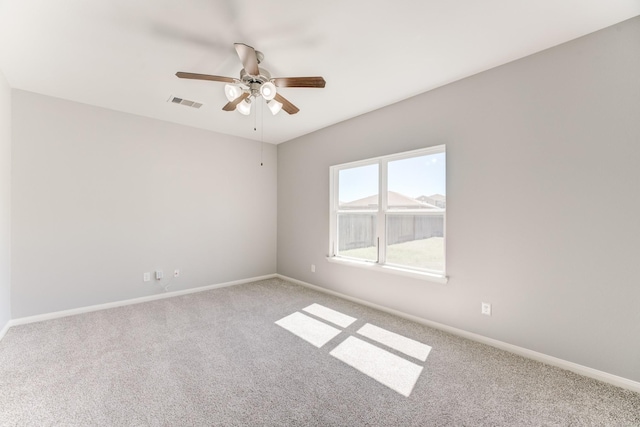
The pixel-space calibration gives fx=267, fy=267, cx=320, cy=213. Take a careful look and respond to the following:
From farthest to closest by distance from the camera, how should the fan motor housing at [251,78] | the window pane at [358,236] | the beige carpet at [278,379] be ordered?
1. the window pane at [358,236]
2. the fan motor housing at [251,78]
3. the beige carpet at [278,379]

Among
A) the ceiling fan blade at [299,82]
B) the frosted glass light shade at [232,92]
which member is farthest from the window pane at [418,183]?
the frosted glass light shade at [232,92]

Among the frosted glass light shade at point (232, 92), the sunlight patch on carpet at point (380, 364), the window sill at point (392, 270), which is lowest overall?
the sunlight patch on carpet at point (380, 364)

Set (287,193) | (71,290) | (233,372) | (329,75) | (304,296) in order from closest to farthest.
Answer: (233,372) → (329,75) → (71,290) → (304,296) → (287,193)

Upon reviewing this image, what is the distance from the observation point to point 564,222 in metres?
2.12

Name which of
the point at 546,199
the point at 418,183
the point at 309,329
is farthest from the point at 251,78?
the point at 546,199

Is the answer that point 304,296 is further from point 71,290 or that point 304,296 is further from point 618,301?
point 618,301

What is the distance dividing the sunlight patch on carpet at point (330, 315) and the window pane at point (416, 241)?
91 centimetres

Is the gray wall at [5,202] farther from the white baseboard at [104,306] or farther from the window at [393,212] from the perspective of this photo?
the window at [393,212]

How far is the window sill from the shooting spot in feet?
9.45

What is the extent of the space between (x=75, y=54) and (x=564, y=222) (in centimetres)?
433

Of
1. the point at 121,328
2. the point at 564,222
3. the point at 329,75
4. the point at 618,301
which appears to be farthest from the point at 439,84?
the point at 121,328

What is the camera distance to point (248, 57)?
77.2 inches

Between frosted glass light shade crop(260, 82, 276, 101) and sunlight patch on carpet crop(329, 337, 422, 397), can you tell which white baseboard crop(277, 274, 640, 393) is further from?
frosted glass light shade crop(260, 82, 276, 101)

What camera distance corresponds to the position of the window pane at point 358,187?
12.1ft
